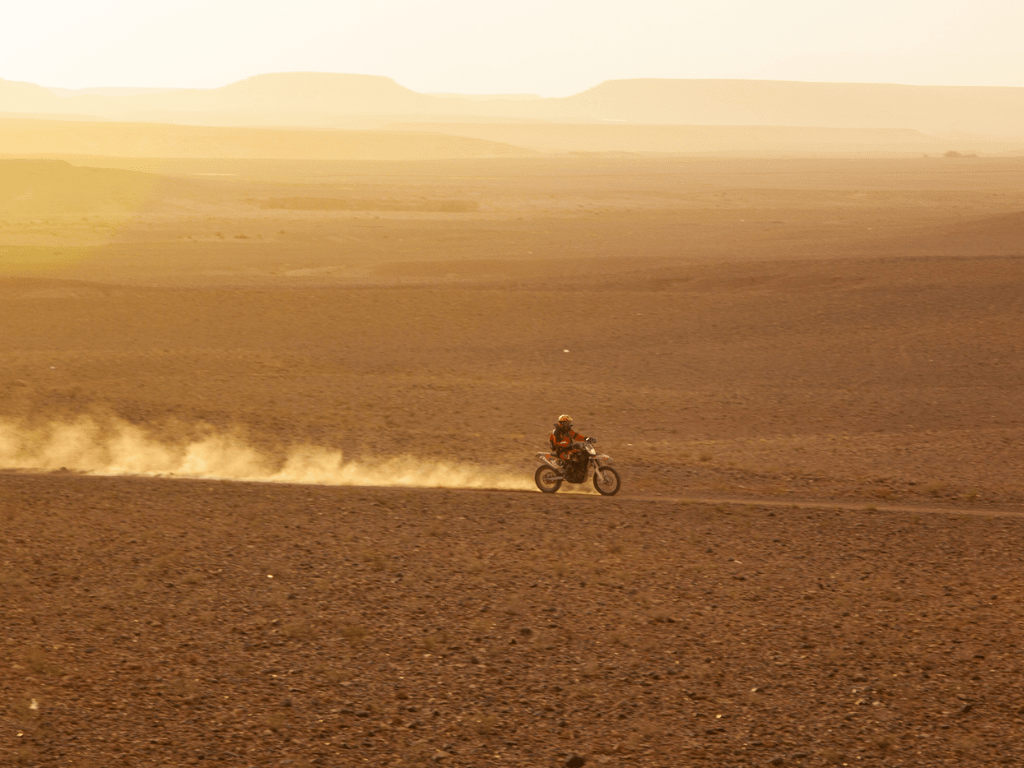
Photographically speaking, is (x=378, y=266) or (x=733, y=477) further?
(x=378, y=266)

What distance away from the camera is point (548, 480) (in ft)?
49.3

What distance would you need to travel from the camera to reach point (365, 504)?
1407cm

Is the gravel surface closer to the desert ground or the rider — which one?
the desert ground

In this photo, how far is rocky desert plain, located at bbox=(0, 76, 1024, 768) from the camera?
8.80m

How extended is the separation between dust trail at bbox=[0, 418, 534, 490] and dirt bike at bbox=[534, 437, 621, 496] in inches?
38.3

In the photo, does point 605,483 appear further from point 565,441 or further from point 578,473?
point 565,441

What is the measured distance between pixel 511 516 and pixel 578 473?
1509 mm

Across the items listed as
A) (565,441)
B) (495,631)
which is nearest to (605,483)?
(565,441)

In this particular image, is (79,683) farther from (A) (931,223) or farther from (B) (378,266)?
(A) (931,223)

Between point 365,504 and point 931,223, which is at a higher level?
point 931,223

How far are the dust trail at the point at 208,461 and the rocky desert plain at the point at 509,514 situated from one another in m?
0.10

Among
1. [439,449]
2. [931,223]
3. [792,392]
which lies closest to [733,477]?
[439,449]

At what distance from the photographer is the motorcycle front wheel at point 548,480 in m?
15.0

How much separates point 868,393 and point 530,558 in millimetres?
13921
